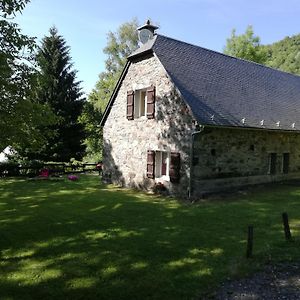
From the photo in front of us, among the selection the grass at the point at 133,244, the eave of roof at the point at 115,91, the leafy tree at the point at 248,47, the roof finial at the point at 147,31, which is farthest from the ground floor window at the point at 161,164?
the leafy tree at the point at 248,47

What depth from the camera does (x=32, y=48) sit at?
9148 millimetres

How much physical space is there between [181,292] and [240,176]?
11274 mm

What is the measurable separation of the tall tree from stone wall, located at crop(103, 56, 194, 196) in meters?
8.38

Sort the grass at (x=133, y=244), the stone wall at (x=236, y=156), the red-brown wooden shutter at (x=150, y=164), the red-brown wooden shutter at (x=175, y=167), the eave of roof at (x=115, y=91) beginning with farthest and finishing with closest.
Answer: the eave of roof at (x=115, y=91) → the red-brown wooden shutter at (x=150, y=164) → the red-brown wooden shutter at (x=175, y=167) → the stone wall at (x=236, y=156) → the grass at (x=133, y=244)

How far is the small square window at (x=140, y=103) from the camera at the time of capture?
60.2 ft

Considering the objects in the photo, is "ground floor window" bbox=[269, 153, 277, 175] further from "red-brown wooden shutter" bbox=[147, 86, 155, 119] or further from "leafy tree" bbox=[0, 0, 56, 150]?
"leafy tree" bbox=[0, 0, 56, 150]

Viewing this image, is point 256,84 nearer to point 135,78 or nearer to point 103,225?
Result: point 135,78

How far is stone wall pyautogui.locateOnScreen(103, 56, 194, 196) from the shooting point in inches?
606

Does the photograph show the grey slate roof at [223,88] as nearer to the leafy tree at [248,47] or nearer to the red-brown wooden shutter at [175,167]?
the red-brown wooden shutter at [175,167]

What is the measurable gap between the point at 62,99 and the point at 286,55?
43348mm

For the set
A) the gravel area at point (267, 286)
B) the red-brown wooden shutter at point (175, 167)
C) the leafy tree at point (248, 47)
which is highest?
the leafy tree at point (248, 47)

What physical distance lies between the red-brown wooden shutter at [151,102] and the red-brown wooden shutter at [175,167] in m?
2.53


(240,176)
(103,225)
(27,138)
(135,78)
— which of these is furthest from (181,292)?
(135,78)

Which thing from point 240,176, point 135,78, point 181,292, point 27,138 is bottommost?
point 181,292
